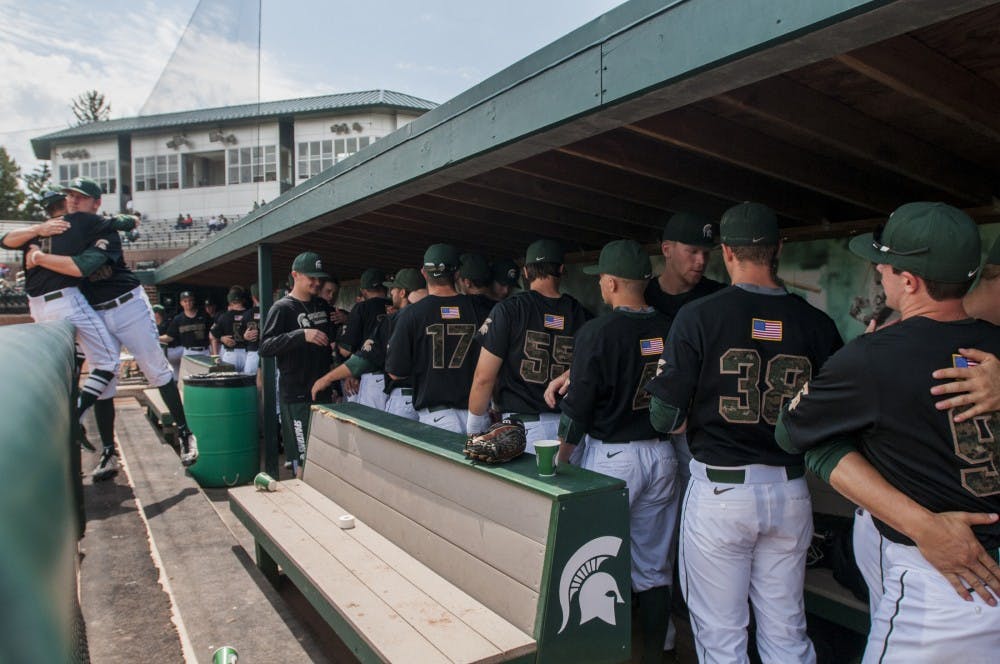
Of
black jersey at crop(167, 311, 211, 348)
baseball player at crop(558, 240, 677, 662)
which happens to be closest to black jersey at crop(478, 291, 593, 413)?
baseball player at crop(558, 240, 677, 662)

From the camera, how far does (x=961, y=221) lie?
5.59ft

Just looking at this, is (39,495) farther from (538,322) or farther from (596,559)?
(538,322)

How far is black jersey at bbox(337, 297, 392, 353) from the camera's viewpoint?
5.74 m

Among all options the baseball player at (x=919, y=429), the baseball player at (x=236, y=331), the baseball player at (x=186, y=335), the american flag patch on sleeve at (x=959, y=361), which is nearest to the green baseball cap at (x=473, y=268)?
the baseball player at (x=919, y=429)

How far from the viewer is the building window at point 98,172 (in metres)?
40.3

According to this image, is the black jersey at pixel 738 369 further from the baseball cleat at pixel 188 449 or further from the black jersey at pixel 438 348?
the baseball cleat at pixel 188 449

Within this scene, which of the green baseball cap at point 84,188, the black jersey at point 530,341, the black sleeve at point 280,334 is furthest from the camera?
the black sleeve at point 280,334

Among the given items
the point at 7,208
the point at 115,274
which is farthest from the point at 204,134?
the point at 115,274

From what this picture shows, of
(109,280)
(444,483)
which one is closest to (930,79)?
(444,483)

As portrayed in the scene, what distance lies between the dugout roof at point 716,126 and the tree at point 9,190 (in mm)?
63738

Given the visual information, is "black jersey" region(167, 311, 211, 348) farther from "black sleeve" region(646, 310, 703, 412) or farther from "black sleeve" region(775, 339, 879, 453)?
"black sleeve" region(775, 339, 879, 453)

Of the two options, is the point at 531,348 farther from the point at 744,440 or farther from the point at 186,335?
the point at 186,335

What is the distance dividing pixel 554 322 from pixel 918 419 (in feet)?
6.98

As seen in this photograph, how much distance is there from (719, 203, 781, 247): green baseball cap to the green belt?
0.82 metres
